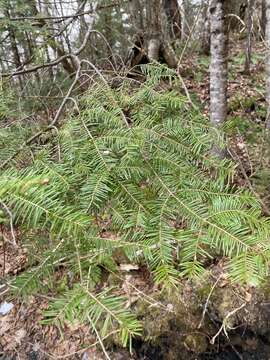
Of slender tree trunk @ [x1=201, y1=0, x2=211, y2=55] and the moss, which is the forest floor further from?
slender tree trunk @ [x1=201, y1=0, x2=211, y2=55]

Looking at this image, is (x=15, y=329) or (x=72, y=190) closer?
(x=72, y=190)

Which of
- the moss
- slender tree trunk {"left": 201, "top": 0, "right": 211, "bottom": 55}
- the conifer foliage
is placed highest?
the conifer foliage

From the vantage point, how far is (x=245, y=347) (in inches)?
91.5

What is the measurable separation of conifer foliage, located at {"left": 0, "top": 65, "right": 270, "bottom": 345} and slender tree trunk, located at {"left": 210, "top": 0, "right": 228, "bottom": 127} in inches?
59.3

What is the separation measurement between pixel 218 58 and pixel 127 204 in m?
2.14

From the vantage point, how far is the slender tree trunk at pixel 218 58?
2541 millimetres

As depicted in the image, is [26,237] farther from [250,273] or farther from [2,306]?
[2,306]

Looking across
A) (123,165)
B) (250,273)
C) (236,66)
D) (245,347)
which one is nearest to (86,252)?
(123,165)

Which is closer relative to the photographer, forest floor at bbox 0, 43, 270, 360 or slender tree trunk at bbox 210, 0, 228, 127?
forest floor at bbox 0, 43, 270, 360

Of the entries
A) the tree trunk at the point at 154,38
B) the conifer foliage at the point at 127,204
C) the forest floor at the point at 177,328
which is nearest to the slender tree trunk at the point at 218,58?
the forest floor at the point at 177,328

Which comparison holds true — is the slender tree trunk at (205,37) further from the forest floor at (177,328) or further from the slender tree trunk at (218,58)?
the forest floor at (177,328)

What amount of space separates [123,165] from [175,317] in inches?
68.4

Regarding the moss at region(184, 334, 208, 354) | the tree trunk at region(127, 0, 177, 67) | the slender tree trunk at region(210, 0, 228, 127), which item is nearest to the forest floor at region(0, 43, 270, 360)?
the moss at region(184, 334, 208, 354)

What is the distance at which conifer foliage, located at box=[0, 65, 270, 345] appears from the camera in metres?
0.77
